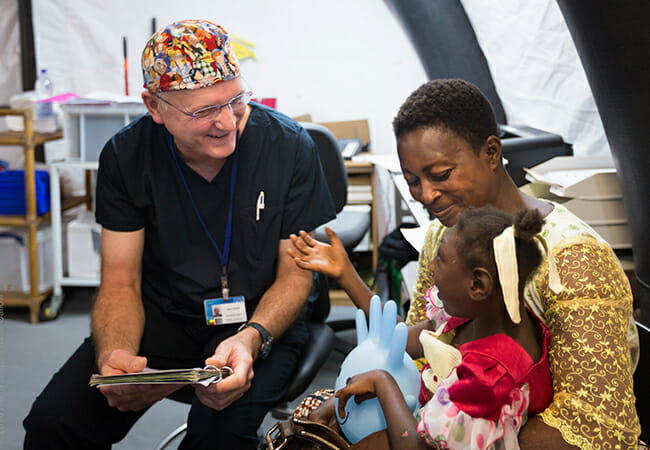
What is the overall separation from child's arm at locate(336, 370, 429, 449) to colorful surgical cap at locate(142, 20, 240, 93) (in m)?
0.82

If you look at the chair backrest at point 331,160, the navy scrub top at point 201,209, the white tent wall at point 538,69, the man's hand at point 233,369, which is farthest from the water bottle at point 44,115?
the man's hand at point 233,369

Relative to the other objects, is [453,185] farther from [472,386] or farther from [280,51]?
[280,51]

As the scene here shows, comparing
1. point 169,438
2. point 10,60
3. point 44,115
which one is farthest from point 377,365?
point 10,60

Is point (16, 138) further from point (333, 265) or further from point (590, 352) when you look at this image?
point (590, 352)

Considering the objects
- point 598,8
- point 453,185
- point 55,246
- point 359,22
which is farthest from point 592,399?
point 359,22

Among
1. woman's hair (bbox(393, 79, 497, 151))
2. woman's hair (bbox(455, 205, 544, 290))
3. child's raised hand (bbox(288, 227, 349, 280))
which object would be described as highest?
woman's hair (bbox(393, 79, 497, 151))

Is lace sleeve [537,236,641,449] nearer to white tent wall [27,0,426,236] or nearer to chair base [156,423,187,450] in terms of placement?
chair base [156,423,187,450]

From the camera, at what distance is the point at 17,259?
3.53 metres

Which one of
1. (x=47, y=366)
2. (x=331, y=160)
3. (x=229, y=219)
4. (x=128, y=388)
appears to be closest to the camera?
(x=128, y=388)

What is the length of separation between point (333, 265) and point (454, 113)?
1.47ft

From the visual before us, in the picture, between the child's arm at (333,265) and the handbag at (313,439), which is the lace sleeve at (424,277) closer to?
the child's arm at (333,265)

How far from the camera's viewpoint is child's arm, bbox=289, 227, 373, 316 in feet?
4.66

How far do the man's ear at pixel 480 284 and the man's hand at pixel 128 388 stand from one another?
0.73 metres

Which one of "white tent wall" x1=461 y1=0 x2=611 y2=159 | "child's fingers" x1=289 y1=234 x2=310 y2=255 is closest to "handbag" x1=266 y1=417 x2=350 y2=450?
"child's fingers" x1=289 y1=234 x2=310 y2=255
